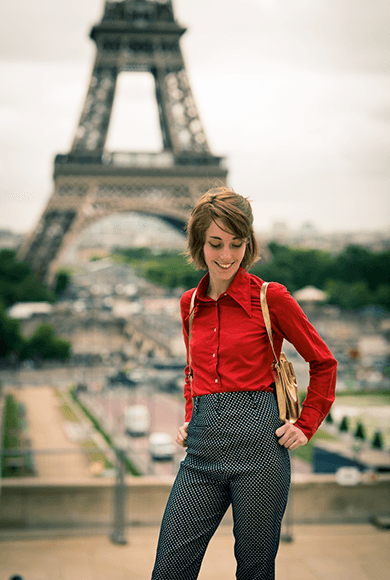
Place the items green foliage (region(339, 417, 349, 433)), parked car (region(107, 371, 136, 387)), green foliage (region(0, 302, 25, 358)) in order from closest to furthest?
green foliage (region(339, 417, 349, 433)), parked car (region(107, 371, 136, 387)), green foliage (region(0, 302, 25, 358))

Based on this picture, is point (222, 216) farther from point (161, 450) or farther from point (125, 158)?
point (125, 158)

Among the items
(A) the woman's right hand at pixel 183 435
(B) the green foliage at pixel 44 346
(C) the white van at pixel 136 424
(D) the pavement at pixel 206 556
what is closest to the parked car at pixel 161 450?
(C) the white van at pixel 136 424

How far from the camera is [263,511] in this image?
1.62 m

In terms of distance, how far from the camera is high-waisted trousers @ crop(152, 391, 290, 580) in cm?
162

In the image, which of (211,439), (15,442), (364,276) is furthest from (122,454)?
(364,276)

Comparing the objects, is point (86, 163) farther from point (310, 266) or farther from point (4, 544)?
point (4, 544)

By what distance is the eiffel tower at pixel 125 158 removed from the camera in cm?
1886

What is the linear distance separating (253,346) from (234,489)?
347 millimetres

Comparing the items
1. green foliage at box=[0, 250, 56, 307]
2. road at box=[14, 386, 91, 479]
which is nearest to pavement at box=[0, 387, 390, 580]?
road at box=[14, 386, 91, 479]

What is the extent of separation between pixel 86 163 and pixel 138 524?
1622 cm

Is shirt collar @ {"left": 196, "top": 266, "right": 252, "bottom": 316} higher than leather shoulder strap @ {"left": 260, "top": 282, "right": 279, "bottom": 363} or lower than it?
higher

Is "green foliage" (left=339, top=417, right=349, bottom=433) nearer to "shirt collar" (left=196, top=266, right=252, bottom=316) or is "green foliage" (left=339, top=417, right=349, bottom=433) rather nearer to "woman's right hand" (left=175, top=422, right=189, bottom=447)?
"woman's right hand" (left=175, top=422, right=189, bottom=447)

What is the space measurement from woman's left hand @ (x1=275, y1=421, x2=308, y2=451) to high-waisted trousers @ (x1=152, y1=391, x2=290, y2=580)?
1.0 inches

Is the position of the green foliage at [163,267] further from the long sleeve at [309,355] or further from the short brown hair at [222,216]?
the long sleeve at [309,355]
